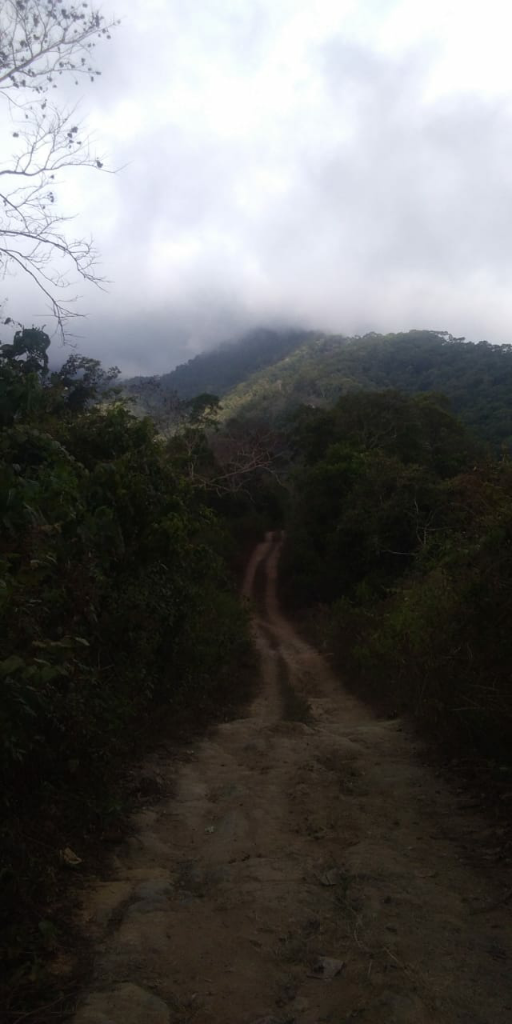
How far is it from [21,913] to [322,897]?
67.0 inches

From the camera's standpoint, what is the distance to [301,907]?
4.26 m

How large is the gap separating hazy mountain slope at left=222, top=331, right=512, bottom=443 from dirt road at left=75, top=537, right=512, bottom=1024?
29.4 meters

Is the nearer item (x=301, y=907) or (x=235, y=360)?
(x=301, y=907)

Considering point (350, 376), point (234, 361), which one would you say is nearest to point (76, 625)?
point (350, 376)

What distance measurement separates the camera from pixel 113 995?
10.8ft

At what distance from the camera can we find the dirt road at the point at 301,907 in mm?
3332

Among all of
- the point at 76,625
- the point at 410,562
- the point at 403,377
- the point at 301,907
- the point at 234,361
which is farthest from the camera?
the point at 234,361

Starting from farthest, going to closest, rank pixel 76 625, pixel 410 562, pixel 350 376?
pixel 350 376 < pixel 410 562 < pixel 76 625

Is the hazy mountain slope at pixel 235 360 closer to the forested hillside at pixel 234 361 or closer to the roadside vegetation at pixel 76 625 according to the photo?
the forested hillside at pixel 234 361

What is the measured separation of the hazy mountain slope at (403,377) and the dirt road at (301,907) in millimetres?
29430

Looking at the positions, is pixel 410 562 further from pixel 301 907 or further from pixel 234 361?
pixel 234 361

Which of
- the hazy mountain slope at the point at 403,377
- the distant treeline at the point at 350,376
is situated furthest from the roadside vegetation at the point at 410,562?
the hazy mountain slope at the point at 403,377

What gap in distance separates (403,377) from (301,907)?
202 feet

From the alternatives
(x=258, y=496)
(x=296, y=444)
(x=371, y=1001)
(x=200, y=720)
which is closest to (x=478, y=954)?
(x=371, y=1001)
